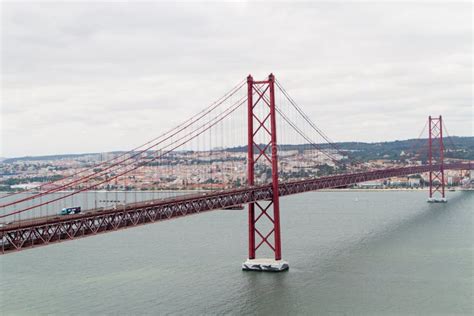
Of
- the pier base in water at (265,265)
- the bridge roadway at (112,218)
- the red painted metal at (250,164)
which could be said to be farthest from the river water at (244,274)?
the bridge roadway at (112,218)

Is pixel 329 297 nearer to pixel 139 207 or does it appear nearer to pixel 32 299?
pixel 139 207

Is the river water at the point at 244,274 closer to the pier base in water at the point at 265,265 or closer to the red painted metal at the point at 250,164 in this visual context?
the pier base in water at the point at 265,265

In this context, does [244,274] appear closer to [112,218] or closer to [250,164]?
[250,164]

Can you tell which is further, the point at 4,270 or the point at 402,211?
Result: the point at 402,211

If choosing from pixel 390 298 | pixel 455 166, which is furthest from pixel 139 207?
pixel 455 166

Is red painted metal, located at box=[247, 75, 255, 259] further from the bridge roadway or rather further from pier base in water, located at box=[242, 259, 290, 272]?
the bridge roadway

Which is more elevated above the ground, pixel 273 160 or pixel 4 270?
pixel 273 160
